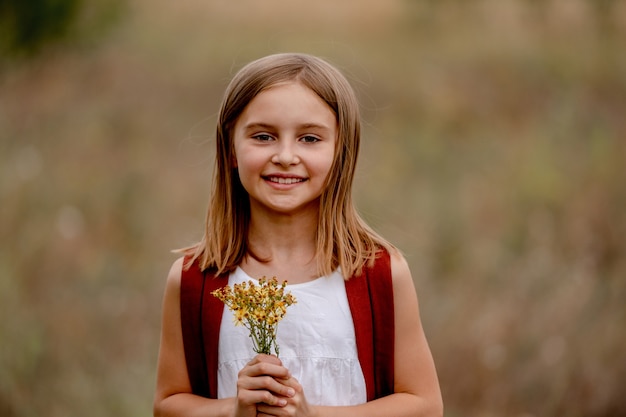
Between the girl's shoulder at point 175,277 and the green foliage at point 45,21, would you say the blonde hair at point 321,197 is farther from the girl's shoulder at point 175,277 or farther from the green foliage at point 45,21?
the green foliage at point 45,21

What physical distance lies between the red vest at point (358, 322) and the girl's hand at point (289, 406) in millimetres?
302

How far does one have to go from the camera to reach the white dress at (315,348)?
2783 mm

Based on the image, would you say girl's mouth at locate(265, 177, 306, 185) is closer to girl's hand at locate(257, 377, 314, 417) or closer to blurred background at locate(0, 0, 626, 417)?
girl's hand at locate(257, 377, 314, 417)

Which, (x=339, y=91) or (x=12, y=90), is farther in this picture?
(x=12, y=90)

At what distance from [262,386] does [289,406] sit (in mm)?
102

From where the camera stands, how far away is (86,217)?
678 cm

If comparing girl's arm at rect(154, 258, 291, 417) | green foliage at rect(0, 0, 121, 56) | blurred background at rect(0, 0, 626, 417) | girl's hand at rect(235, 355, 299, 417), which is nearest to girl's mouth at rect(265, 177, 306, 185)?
girl's arm at rect(154, 258, 291, 417)

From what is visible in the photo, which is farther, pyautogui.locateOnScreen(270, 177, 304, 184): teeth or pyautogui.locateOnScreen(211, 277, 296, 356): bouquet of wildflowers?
pyautogui.locateOnScreen(270, 177, 304, 184): teeth

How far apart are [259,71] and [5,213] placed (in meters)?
4.28

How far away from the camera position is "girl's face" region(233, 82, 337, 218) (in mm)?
2773

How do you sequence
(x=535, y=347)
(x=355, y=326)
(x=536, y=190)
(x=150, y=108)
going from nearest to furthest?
(x=355, y=326)
(x=535, y=347)
(x=536, y=190)
(x=150, y=108)

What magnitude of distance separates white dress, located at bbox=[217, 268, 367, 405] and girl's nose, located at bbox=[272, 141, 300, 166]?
38 centimetres

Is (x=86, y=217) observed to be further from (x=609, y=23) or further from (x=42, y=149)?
(x=609, y=23)

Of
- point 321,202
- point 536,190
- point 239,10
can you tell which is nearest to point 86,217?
point 239,10
